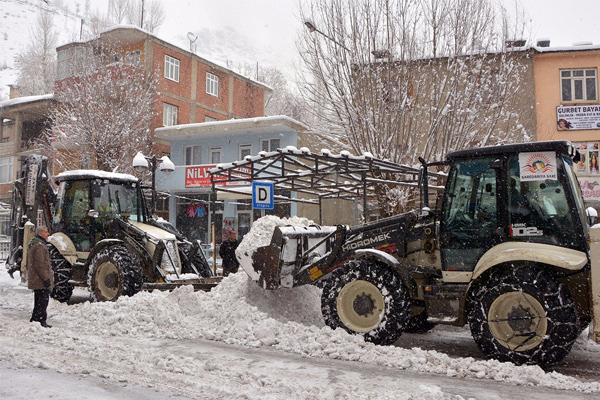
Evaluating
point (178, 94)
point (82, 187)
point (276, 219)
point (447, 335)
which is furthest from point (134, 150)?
point (447, 335)

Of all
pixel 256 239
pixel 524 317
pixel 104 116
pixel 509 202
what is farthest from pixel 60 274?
pixel 104 116

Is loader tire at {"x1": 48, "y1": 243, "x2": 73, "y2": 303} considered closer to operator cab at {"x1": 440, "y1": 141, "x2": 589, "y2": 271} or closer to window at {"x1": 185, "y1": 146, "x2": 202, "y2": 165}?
operator cab at {"x1": 440, "y1": 141, "x2": 589, "y2": 271}

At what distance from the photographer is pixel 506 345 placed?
588cm

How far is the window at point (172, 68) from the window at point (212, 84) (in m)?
2.68

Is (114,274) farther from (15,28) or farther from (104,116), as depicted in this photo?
(15,28)

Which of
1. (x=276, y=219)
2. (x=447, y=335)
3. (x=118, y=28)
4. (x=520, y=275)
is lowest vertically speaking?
(x=447, y=335)

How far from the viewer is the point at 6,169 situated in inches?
1414

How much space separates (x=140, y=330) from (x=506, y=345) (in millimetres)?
4873

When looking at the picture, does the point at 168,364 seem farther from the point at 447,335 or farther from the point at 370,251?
the point at 447,335

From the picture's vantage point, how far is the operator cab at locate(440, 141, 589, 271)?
6043mm

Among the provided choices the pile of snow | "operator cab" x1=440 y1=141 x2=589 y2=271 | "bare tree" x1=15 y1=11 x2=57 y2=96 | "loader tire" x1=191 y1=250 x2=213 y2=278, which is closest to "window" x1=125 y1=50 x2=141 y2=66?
"loader tire" x1=191 y1=250 x2=213 y2=278

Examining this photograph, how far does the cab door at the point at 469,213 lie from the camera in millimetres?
6387

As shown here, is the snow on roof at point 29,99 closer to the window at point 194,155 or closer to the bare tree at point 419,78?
the window at point 194,155

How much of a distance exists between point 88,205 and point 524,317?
8476 mm
